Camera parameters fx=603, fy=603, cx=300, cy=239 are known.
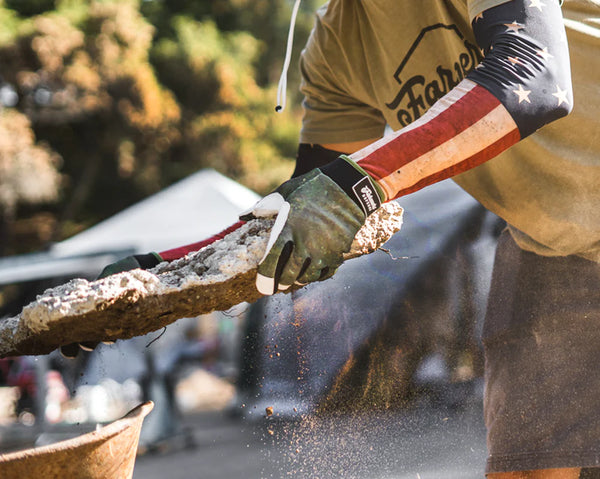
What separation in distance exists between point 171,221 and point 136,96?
3883 mm

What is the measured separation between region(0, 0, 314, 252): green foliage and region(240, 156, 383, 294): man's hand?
260 inches

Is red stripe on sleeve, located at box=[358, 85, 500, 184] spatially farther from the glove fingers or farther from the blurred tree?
the blurred tree

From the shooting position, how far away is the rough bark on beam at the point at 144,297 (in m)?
0.91

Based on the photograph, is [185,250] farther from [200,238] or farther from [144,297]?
[200,238]

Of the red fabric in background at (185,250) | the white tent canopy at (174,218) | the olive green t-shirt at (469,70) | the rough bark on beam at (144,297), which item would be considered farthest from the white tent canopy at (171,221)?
the rough bark on beam at (144,297)

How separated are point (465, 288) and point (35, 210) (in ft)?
25.8

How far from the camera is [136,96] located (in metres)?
7.54

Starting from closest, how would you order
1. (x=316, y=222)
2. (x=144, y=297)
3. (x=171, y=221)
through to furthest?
(x=316, y=222) → (x=144, y=297) → (x=171, y=221)

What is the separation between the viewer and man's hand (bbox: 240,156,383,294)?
840 mm

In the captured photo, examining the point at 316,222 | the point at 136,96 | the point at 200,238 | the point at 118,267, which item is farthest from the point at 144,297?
the point at 136,96

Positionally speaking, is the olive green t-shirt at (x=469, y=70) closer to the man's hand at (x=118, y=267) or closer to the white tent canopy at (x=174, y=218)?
the man's hand at (x=118, y=267)

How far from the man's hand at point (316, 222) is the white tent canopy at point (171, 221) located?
2.95 metres

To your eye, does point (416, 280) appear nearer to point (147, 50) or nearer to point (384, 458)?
point (384, 458)

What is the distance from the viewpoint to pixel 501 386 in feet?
4.54
